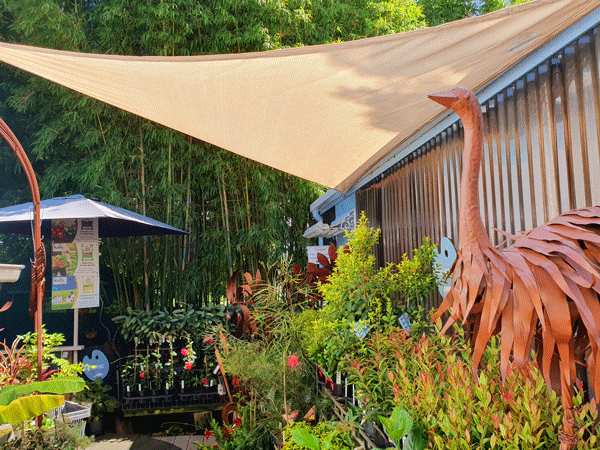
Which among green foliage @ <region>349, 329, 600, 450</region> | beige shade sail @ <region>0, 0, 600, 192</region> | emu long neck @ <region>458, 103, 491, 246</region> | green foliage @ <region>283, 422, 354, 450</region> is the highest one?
beige shade sail @ <region>0, 0, 600, 192</region>

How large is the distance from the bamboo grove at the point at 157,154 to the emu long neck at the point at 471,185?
4.46m

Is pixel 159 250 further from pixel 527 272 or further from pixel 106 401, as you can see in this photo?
pixel 527 272

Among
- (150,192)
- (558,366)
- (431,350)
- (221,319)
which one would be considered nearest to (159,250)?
(150,192)

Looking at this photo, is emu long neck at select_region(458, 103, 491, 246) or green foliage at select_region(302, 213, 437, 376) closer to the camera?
emu long neck at select_region(458, 103, 491, 246)

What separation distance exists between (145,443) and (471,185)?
427 cm

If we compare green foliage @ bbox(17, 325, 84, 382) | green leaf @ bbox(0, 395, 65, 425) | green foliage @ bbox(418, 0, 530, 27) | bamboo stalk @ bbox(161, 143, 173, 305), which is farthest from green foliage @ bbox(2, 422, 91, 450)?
Result: green foliage @ bbox(418, 0, 530, 27)

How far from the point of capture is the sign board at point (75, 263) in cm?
461

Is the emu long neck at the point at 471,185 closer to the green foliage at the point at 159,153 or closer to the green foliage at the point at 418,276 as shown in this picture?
the green foliage at the point at 418,276

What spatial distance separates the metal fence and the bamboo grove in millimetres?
3434

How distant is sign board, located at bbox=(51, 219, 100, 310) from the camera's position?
15.1 feet

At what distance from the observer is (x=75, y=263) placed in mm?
4664

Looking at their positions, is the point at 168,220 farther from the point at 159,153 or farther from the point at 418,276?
the point at 418,276

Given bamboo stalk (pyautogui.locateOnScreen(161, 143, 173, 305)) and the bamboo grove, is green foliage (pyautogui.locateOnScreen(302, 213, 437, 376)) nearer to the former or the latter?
the bamboo grove

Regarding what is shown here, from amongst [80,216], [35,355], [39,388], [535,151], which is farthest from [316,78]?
[80,216]
